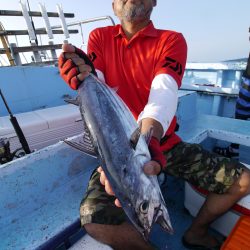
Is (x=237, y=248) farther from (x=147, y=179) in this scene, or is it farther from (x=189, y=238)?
(x=147, y=179)

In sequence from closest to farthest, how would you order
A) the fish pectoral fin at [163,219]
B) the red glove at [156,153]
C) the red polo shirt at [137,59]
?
the fish pectoral fin at [163,219]
the red glove at [156,153]
the red polo shirt at [137,59]

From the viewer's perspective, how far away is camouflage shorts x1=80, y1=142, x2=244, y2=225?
5.74 feet

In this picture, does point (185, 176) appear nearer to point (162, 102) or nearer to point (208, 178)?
point (208, 178)

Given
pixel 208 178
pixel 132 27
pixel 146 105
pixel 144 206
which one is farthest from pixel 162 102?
pixel 132 27

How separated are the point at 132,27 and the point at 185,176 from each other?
1.58 m

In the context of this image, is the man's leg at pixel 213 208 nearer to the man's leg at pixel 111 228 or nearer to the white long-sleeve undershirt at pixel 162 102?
the man's leg at pixel 111 228

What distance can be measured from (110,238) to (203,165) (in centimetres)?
103

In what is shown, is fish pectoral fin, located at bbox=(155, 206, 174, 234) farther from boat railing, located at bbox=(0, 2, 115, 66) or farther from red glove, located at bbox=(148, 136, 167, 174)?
boat railing, located at bbox=(0, 2, 115, 66)

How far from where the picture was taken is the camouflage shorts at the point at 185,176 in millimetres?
1749

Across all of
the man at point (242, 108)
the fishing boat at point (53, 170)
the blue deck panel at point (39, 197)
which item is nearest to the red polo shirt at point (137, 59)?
the fishing boat at point (53, 170)

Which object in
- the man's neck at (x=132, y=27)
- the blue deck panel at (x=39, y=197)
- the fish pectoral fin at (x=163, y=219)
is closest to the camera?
the fish pectoral fin at (x=163, y=219)

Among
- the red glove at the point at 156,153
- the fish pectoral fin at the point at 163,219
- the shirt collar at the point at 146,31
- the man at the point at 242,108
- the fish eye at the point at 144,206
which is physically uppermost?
the shirt collar at the point at 146,31

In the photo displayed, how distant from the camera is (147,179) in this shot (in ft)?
3.94

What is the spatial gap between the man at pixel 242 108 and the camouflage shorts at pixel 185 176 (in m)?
1.95
